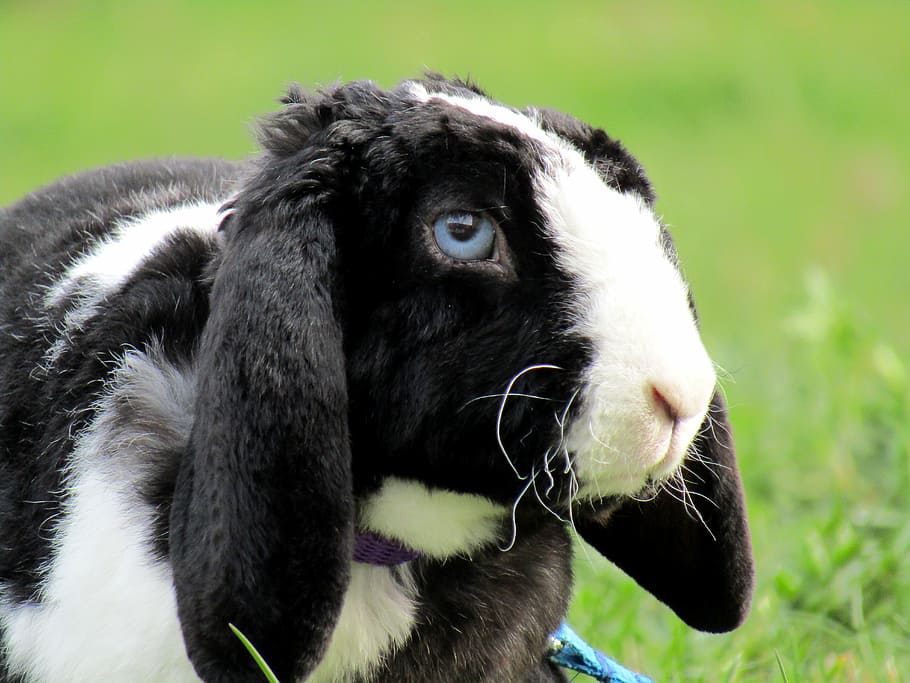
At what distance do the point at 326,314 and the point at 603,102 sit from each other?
9.38 meters

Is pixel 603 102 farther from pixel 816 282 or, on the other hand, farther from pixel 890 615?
pixel 890 615

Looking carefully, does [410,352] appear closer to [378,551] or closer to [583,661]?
[378,551]

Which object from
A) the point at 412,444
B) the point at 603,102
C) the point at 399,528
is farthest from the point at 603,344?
the point at 603,102

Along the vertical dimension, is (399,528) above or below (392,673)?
above

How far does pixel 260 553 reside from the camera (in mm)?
1930

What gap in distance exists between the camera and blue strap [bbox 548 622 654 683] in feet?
8.85

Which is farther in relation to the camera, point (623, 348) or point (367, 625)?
point (367, 625)

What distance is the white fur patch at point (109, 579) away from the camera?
2.14 metres

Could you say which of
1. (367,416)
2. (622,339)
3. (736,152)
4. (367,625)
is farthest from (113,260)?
(736,152)

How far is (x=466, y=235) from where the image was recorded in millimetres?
2045

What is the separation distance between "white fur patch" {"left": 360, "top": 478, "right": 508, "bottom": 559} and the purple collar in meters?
0.02

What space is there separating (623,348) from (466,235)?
302mm

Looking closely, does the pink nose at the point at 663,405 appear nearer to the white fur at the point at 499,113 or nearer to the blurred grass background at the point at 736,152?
the white fur at the point at 499,113

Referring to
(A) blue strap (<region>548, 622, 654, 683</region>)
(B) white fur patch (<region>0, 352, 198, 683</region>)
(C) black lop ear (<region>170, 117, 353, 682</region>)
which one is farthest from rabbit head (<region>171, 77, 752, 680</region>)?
(A) blue strap (<region>548, 622, 654, 683</region>)
